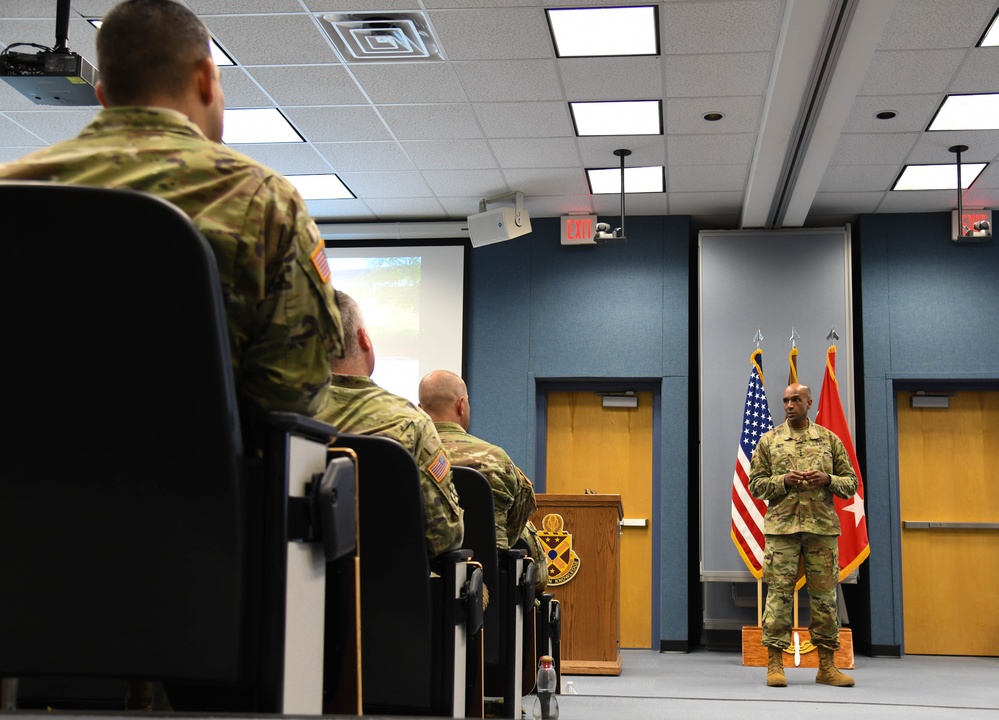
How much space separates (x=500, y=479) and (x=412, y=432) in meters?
1.01

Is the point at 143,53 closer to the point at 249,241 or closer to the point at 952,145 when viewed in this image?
the point at 249,241

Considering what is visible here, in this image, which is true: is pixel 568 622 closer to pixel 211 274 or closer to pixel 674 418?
pixel 674 418

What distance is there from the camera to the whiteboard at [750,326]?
7391 millimetres

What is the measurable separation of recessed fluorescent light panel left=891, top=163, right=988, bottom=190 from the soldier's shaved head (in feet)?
15.0

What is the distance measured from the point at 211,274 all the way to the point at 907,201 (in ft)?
24.0

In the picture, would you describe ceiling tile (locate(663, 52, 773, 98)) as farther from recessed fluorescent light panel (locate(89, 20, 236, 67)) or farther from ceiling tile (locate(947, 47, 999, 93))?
recessed fluorescent light panel (locate(89, 20, 236, 67))

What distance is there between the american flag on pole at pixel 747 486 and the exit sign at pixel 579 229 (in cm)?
164

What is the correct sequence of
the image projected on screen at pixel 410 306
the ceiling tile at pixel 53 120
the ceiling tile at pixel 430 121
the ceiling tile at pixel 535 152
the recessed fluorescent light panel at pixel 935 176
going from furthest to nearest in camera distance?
the image projected on screen at pixel 410 306 → the recessed fluorescent light panel at pixel 935 176 → the ceiling tile at pixel 535 152 → the ceiling tile at pixel 53 120 → the ceiling tile at pixel 430 121

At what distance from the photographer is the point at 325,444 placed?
4.09 feet

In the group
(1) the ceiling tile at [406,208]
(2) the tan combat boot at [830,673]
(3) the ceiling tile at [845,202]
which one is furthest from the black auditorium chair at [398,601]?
(3) the ceiling tile at [845,202]

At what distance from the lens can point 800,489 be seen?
546cm

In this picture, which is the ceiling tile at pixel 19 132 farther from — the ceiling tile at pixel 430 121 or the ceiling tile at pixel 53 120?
the ceiling tile at pixel 430 121

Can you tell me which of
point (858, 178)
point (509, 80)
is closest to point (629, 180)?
point (858, 178)

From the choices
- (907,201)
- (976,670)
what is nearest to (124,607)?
(976,670)
